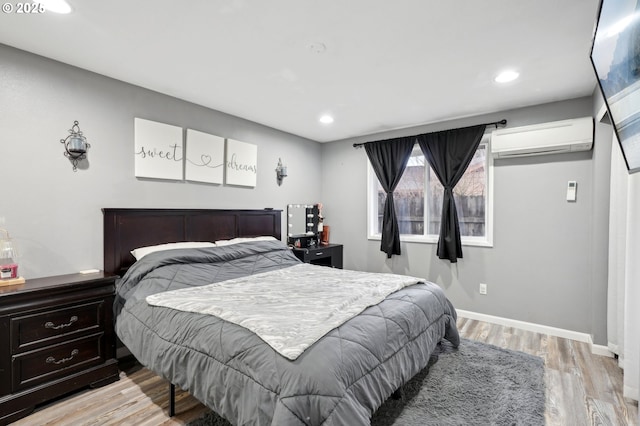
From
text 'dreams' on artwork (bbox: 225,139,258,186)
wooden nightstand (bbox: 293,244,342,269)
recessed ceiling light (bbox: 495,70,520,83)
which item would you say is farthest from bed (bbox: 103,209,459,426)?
recessed ceiling light (bbox: 495,70,520,83)

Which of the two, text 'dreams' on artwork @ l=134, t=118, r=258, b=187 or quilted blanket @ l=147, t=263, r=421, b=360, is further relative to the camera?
text 'dreams' on artwork @ l=134, t=118, r=258, b=187

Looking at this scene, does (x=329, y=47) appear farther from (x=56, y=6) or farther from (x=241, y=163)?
(x=241, y=163)

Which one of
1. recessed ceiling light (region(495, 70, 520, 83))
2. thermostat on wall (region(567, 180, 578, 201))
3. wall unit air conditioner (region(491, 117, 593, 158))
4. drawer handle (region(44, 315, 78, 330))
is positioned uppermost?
recessed ceiling light (region(495, 70, 520, 83))

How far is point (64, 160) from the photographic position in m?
2.46

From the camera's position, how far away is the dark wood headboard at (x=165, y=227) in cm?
270

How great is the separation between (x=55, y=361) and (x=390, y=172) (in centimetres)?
384

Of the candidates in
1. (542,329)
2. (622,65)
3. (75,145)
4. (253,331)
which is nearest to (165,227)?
(75,145)

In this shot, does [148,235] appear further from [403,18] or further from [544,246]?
[544,246]

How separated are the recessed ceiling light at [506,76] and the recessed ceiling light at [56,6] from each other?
10.0 feet

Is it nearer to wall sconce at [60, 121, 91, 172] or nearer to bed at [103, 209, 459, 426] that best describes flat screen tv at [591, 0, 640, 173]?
bed at [103, 209, 459, 426]

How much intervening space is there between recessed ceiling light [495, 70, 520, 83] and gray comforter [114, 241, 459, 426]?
6.16 feet

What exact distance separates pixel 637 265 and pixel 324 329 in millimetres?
2123

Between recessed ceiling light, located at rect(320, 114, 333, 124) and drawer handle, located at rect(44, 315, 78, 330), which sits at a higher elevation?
recessed ceiling light, located at rect(320, 114, 333, 124)

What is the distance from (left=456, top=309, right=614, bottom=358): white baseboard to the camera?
2805 millimetres
